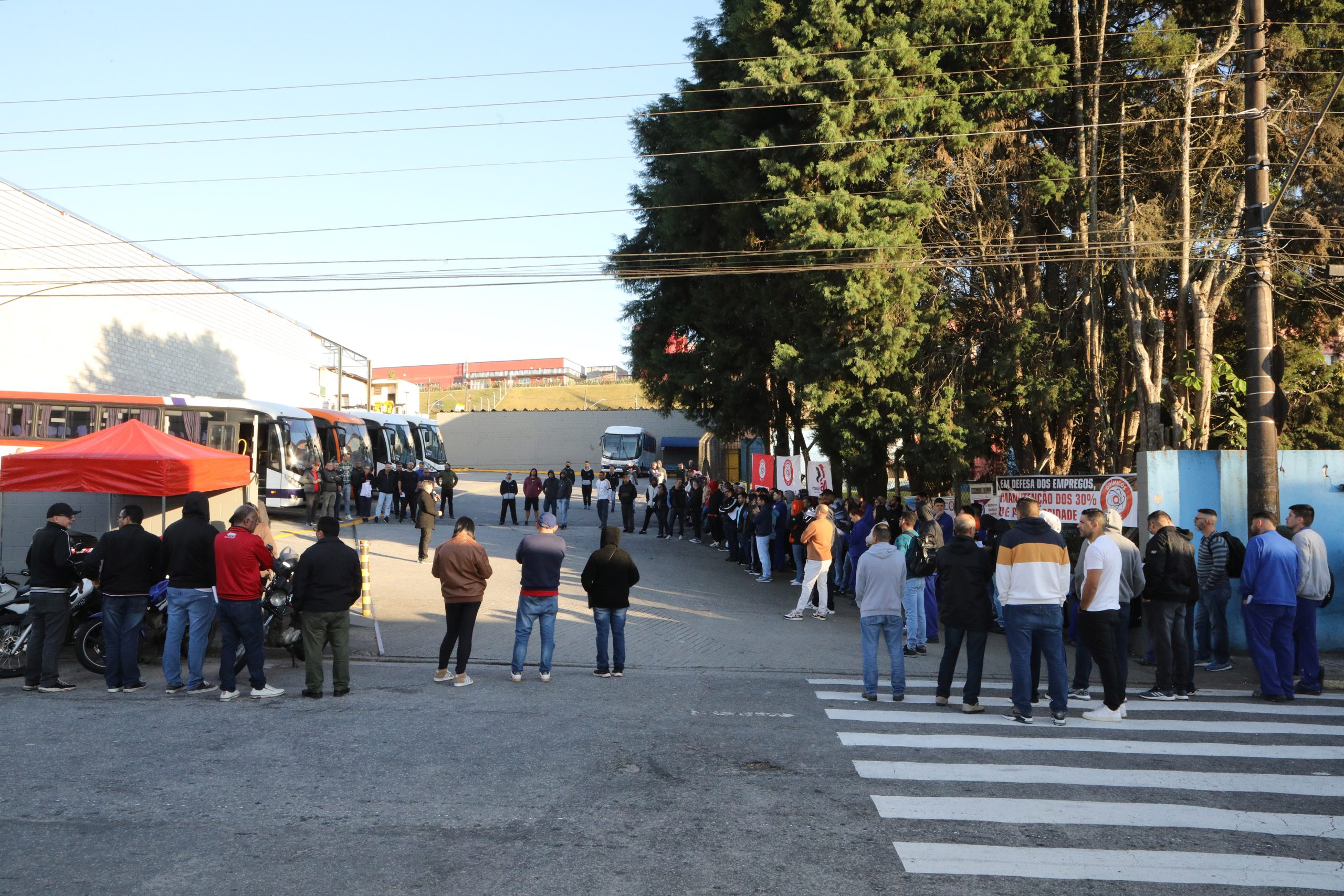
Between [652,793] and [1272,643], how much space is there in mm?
7237

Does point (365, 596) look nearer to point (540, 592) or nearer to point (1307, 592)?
point (540, 592)

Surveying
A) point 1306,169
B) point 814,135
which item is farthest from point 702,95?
point 1306,169

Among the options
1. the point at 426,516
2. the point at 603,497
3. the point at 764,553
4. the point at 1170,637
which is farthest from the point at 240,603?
the point at 603,497

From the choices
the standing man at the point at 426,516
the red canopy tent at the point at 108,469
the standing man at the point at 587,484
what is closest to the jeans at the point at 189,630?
the red canopy tent at the point at 108,469

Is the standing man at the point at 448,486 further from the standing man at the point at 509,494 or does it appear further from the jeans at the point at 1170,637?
the jeans at the point at 1170,637

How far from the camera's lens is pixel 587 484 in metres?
31.9

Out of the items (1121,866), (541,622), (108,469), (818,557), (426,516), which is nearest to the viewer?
(1121,866)

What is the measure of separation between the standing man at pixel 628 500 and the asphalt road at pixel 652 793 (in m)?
16.4

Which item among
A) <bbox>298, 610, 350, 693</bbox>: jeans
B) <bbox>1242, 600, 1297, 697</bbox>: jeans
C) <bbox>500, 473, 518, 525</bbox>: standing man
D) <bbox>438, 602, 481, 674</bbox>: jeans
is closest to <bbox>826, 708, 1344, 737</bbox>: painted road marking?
<bbox>1242, 600, 1297, 697</bbox>: jeans

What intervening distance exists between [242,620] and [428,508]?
33.0 ft

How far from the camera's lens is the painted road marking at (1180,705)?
926cm

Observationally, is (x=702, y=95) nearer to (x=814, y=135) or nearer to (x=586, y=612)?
(x=814, y=135)

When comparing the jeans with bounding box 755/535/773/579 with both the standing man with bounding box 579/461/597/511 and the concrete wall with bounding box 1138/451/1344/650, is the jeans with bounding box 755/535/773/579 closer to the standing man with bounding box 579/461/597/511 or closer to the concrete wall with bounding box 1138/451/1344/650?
the concrete wall with bounding box 1138/451/1344/650

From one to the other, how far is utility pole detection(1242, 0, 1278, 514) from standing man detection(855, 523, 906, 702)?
5509 millimetres
